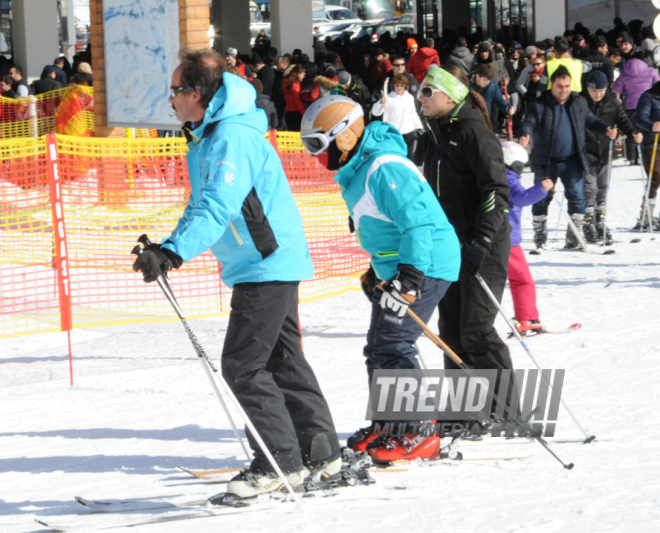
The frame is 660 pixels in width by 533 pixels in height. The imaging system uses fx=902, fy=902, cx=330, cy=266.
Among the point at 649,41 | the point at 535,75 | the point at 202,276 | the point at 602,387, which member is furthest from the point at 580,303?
the point at 649,41

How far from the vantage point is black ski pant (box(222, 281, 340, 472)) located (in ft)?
11.5

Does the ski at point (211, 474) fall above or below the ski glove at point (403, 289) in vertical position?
below

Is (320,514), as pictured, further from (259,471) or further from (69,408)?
(69,408)

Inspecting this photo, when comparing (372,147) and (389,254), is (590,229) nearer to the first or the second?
(389,254)

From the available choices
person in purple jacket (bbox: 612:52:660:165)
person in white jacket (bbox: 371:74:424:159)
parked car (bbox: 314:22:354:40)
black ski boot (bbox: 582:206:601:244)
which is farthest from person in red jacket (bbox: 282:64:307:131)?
parked car (bbox: 314:22:354:40)

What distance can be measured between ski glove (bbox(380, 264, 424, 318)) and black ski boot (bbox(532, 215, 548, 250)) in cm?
607

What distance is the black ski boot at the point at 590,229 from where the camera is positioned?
9.82 m

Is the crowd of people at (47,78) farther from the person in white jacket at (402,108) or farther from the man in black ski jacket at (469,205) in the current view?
the man in black ski jacket at (469,205)

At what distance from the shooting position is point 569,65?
12219mm

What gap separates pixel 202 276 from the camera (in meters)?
7.43

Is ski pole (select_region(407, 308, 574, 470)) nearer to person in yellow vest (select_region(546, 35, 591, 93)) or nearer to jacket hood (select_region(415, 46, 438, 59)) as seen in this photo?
person in yellow vest (select_region(546, 35, 591, 93))

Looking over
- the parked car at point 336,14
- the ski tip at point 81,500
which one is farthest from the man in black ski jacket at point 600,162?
the parked car at point 336,14

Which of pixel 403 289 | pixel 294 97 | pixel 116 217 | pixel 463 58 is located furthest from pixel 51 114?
pixel 403 289
